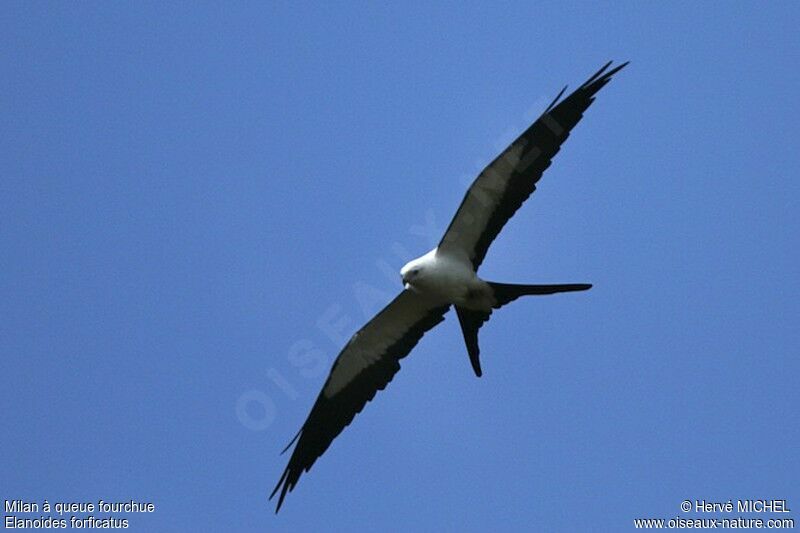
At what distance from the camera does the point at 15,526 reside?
13320 millimetres

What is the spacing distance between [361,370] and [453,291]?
169 cm

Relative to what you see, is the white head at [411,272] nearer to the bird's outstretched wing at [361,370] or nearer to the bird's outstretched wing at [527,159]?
the bird's outstretched wing at [361,370]

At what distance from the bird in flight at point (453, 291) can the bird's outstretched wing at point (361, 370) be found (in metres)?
0.01

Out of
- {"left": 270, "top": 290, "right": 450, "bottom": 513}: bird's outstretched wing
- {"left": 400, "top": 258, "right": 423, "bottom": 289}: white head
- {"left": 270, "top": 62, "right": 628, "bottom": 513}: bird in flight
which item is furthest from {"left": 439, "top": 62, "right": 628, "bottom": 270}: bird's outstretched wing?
{"left": 270, "top": 290, "right": 450, "bottom": 513}: bird's outstretched wing

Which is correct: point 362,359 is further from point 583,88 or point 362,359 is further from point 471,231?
point 583,88

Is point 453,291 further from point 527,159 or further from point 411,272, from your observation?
point 527,159

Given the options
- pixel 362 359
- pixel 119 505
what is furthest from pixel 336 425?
pixel 119 505

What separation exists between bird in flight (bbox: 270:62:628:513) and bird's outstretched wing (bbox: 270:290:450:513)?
0.01m

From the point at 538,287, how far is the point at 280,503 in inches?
169

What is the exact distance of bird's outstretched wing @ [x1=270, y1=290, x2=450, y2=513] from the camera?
1352 cm

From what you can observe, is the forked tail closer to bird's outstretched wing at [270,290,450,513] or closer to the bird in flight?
the bird in flight

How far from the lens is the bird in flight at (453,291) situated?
1240 centimetres

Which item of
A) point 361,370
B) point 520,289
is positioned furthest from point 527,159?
point 361,370

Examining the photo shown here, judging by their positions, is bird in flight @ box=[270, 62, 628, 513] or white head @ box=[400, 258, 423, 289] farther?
white head @ box=[400, 258, 423, 289]
